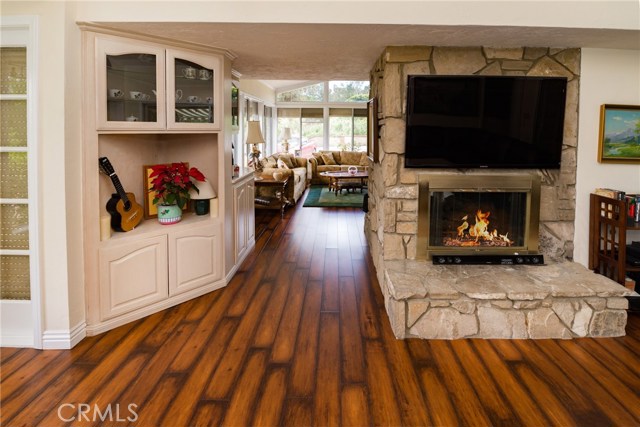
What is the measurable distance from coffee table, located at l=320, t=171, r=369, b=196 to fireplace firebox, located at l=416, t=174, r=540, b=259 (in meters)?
5.83

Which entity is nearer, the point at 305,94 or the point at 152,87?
the point at 152,87

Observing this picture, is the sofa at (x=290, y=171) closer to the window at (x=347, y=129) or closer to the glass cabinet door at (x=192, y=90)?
the window at (x=347, y=129)

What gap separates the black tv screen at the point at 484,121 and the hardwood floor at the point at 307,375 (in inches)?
55.0

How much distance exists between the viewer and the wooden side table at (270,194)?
307 inches

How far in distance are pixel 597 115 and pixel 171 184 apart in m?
3.54

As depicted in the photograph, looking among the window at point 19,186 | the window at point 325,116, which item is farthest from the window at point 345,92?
the window at point 19,186

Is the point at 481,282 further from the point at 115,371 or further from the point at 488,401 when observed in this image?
the point at 115,371

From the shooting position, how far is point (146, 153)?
4.04 metres

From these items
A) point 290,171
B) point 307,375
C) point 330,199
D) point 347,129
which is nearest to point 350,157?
point 347,129

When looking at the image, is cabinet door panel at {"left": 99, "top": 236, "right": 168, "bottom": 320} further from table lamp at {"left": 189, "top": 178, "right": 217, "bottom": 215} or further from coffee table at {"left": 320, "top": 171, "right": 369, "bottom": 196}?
coffee table at {"left": 320, "top": 171, "right": 369, "bottom": 196}

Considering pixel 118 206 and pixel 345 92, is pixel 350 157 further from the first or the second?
pixel 118 206

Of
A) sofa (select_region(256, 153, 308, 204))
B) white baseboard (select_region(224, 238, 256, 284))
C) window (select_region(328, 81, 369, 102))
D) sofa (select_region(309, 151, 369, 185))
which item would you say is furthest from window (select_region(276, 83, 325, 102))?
white baseboard (select_region(224, 238, 256, 284))

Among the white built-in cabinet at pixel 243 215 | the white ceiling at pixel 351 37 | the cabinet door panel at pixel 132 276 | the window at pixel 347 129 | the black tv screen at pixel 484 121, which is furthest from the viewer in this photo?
the window at pixel 347 129

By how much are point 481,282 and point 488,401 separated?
1089 millimetres
